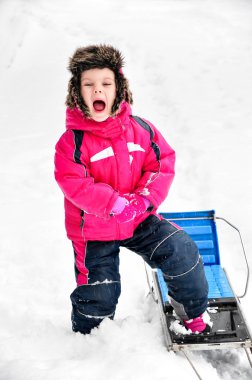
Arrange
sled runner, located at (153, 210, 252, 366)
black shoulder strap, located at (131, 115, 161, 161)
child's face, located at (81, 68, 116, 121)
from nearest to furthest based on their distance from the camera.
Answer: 1. child's face, located at (81, 68, 116, 121)
2. sled runner, located at (153, 210, 252, 366)
3. black shoulder strap, located at (131, 115, 161, 161)

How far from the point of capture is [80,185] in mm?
2625

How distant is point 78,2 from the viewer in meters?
11.6

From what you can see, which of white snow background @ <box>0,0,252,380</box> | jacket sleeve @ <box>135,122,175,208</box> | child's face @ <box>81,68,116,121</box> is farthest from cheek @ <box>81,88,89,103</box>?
white snow background @ <box>0,0,252,380</box>

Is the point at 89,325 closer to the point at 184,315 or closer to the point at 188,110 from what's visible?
the point at 184,315

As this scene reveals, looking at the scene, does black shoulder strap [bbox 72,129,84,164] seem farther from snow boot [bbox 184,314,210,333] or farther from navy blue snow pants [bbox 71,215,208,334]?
snow boot [bbox 184,314,210,333]

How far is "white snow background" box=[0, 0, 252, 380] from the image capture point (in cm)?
281

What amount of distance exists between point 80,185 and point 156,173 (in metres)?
0.45

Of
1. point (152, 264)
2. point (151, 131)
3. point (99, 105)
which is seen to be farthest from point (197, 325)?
point (99, 105)

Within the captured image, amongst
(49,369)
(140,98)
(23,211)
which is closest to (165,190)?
(49,369)

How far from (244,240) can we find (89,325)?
1857 millimetres

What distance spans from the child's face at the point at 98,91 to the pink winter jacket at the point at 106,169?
6 centimetres

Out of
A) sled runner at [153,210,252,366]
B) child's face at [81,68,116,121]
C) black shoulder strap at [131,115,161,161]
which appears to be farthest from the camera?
black shoulder strap at [131,115,161,161]

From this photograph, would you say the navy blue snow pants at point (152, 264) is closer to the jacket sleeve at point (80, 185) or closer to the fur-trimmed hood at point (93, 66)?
the jacket sleeve at point (80, 185)

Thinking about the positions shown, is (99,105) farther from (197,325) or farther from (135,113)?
(135,113)
